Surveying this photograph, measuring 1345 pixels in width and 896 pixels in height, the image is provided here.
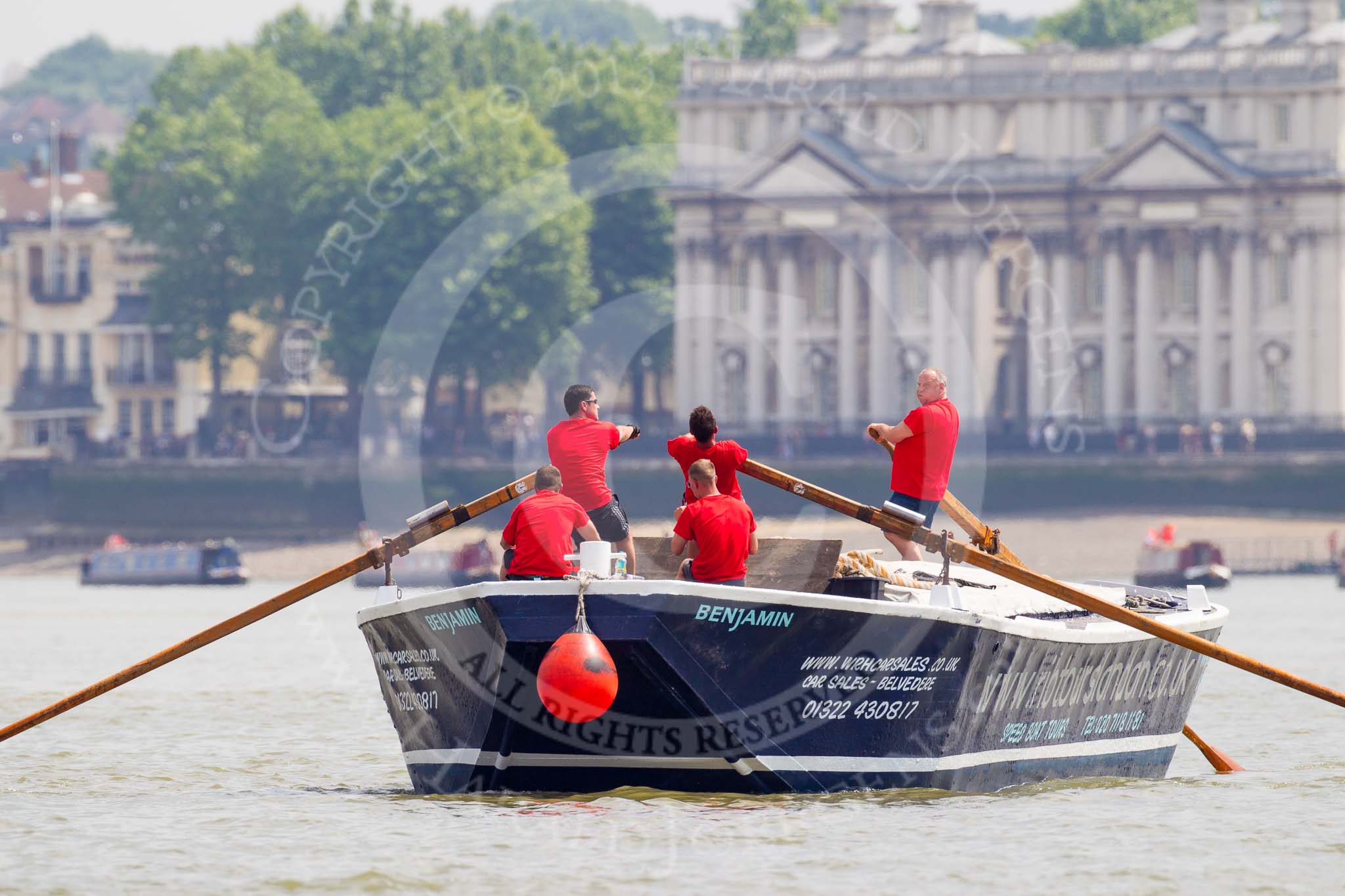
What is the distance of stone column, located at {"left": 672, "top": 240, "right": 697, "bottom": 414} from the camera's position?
429ft

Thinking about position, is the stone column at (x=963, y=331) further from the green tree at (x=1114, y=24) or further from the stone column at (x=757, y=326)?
the green tree at (x=1114, y=24)

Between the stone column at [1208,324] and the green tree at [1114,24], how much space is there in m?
23.7

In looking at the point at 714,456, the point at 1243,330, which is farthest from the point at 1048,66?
the point at 714,456

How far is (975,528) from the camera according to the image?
Result: 30031 mm

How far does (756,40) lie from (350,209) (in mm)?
30648

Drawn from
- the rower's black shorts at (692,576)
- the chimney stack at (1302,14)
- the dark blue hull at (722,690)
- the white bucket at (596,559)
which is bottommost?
the dark blue hull at (722,690)

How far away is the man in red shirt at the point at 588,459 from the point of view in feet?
89.8

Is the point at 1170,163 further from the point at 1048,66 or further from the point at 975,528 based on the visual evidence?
the point at 975,528

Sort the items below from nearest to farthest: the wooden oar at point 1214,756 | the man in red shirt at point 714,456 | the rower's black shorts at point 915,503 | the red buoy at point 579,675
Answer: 1. the red buoy at point 579,675
2. the man in red shirt at point 714,456
3. the rower's black shorts at point 915,503
4. the wooden oar at point 1214,756

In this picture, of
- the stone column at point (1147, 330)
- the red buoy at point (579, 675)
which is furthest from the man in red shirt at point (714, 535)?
the stone column at point (1147, 330)

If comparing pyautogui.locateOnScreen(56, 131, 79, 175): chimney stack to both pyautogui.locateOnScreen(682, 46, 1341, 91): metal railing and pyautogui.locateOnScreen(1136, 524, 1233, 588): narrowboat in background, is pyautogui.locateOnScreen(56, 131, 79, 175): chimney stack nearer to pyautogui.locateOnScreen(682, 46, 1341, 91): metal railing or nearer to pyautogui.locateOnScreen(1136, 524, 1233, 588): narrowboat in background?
pyautogui.locateOnScreen(682, 46, 1341, 91): metal railing

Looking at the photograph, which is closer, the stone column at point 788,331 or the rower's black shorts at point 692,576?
the rower's black shorts at point 692,576

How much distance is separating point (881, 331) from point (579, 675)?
345 ft

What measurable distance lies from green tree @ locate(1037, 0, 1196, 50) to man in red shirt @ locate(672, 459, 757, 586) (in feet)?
401
